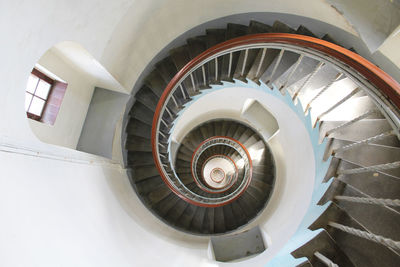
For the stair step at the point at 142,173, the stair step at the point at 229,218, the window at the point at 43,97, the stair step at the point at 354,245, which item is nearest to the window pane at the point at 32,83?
the window at the point at 43,97

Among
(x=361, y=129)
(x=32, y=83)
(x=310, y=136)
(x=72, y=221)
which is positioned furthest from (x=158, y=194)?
(x=361, y=129)

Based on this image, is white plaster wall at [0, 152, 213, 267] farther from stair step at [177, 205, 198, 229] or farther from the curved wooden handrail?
the curved wooden handrail

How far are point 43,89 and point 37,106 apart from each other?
285 mm

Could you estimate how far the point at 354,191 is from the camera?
233cm

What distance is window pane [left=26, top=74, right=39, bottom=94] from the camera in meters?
3.09

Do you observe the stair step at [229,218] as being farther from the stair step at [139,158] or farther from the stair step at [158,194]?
the stair step at [139,158]

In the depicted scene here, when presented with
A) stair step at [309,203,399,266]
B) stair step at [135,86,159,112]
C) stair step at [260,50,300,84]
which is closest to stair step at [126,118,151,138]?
stair step at [135,86,159,112]

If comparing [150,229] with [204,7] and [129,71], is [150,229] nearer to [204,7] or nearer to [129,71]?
[129,71]

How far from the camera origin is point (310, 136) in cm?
334

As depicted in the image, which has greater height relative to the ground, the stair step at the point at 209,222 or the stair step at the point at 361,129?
the stair step at the point at 361,129

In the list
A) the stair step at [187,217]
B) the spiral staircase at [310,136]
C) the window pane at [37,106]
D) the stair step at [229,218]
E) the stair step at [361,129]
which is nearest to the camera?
the spiral staircase at [310,136]

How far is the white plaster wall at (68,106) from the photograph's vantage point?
10.4 ft

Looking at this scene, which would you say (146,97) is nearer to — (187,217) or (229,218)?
(187,217)

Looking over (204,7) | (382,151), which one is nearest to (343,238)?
(382,151)
